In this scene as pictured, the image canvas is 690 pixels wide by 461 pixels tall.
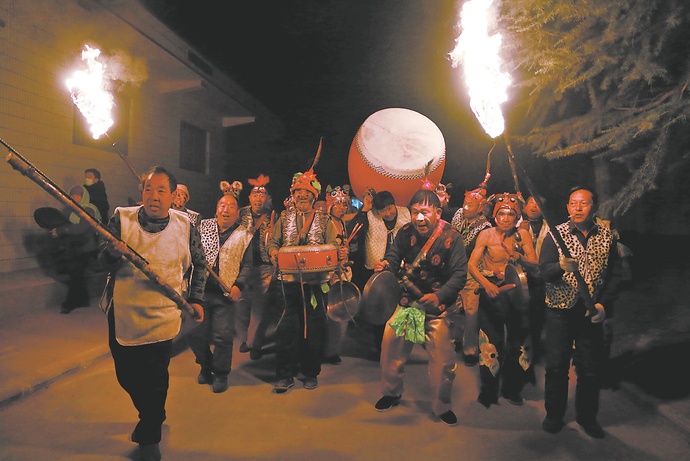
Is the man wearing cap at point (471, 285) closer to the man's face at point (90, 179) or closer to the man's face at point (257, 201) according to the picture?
the man's face at point (257, 201)

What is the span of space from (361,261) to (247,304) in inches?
72.3

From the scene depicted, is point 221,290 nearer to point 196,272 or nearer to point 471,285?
point 196,272

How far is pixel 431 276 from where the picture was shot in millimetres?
4273

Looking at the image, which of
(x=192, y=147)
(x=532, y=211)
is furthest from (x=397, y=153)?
(x=192, y=147)

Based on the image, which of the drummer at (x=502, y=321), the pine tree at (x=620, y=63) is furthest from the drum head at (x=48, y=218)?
the pine tree at (x=620, y=63)

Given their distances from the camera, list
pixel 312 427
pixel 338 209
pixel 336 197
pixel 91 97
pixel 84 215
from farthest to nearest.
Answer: pixel 336 197
pixel 338 209
pixel 312 427
pixel 91 97
pixel 84 215

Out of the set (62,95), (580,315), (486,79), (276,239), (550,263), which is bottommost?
(580,315)

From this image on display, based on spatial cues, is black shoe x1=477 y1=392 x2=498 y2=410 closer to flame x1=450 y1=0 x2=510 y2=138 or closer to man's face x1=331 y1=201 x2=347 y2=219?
flame x1=450 y1=0 x2=510 y2=138

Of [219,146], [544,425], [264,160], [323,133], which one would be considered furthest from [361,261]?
[323,133]

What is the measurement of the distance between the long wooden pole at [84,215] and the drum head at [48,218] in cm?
538

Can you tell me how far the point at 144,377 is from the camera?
3256 millimetres

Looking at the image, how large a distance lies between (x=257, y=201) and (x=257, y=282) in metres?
1.22

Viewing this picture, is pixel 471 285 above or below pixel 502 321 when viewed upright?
above

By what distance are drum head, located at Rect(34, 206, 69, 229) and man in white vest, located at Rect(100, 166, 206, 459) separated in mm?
5307
